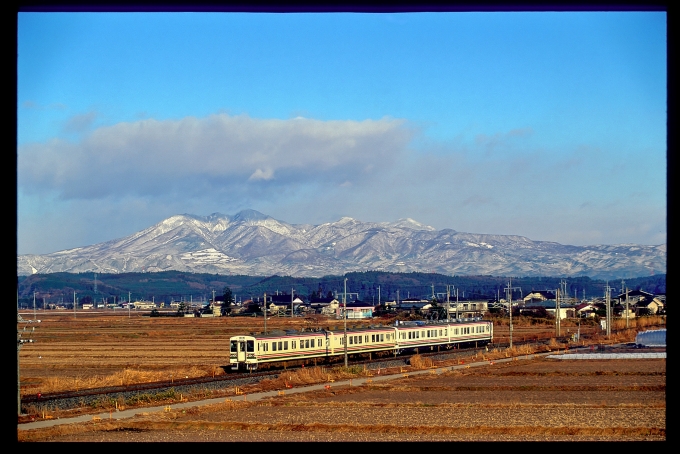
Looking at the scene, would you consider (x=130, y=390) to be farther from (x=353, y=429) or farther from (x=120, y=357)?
(x=120, y=357)

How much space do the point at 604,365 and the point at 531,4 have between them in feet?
123

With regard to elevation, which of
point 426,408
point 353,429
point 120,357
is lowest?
point 120,357

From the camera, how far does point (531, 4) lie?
10.3 feet

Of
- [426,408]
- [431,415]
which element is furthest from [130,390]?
[431,415]

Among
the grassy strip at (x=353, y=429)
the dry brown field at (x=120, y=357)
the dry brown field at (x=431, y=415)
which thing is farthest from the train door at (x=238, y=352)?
the grassy strip at (x=353, y=429)

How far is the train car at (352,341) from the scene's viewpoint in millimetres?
35500

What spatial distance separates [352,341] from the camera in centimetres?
4162

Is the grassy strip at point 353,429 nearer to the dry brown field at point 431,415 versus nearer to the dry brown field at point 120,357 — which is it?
the dry brown field at point 431,415

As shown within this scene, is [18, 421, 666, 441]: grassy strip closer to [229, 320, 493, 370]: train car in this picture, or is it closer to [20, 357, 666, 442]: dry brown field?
[20, 357, 666, 442]: dry brown field

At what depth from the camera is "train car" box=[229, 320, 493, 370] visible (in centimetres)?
3550

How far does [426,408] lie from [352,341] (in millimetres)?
19422

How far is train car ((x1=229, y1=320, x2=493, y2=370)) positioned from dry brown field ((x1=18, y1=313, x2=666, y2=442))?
183 centimetres

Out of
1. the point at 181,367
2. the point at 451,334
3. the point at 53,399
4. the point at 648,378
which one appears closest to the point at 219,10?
the point at 53,399
